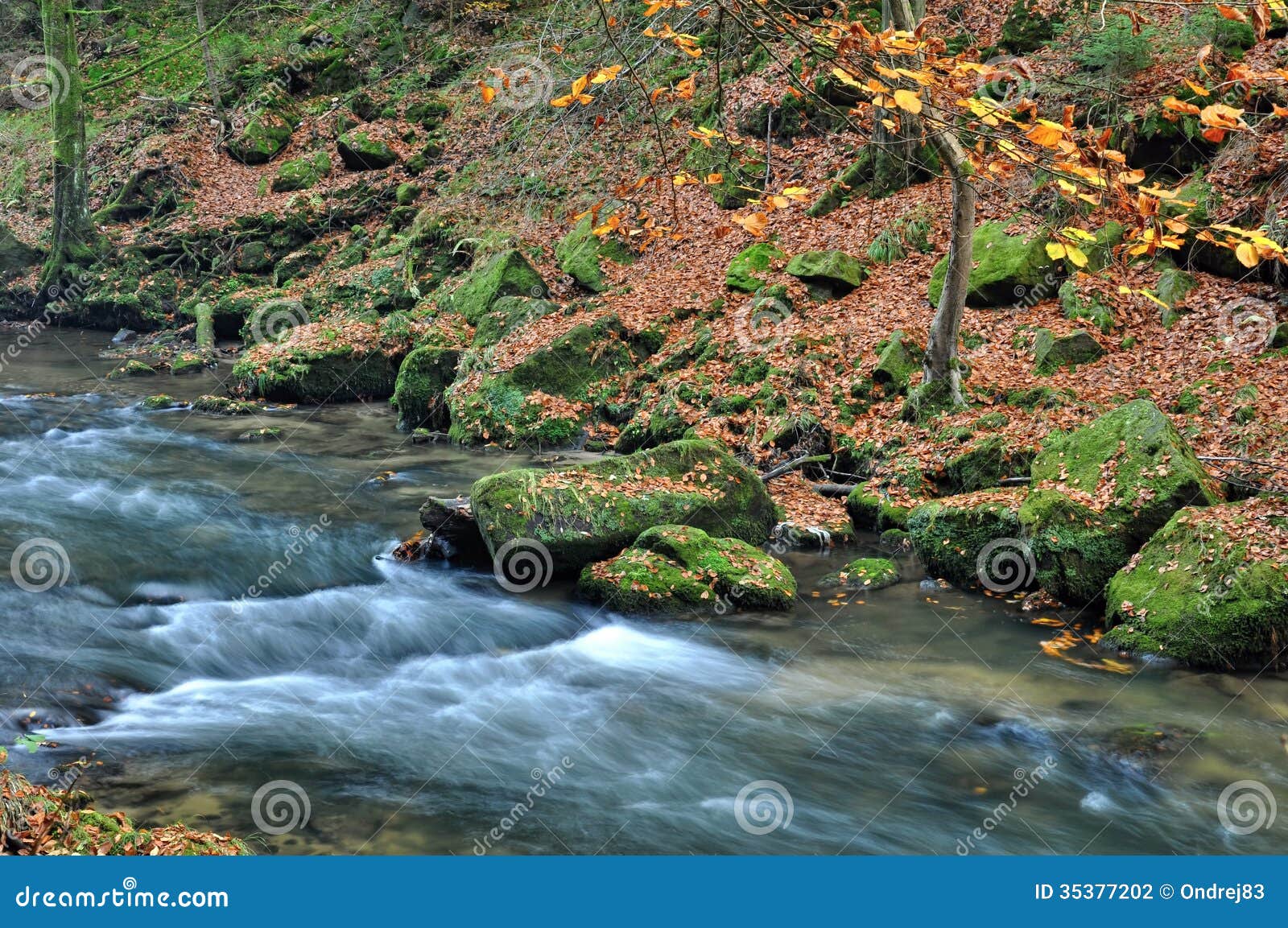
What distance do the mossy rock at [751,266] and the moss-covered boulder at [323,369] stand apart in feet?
18.7

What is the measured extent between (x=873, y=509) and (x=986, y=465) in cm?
119

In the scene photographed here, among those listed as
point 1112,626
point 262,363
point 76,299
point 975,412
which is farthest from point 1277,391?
point 76,299

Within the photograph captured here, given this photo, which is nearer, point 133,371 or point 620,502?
point 620,502

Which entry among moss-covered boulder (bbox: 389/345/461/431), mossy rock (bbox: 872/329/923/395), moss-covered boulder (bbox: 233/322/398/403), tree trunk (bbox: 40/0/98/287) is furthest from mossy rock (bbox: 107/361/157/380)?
mossy rock (bbox: 872/329/923/395)

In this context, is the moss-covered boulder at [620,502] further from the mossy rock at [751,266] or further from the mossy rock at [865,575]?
the mossy rock at [751,266]

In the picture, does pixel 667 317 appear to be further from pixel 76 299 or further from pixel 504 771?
pixel 76 299

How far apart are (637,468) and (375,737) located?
3807 millimetres

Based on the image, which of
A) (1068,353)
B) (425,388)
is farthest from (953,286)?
(425,388)

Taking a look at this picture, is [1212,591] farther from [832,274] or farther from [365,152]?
[365,152]

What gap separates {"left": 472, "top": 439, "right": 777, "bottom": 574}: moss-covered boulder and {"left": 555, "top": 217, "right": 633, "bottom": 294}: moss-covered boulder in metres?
6.78

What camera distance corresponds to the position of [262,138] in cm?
2394

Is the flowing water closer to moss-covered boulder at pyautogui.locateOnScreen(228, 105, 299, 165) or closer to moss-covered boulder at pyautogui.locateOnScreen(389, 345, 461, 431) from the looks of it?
moss-covered boulder at pyautogui.locateOnScreen(389, 345, 461, 431)

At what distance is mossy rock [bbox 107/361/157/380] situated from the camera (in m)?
16.8

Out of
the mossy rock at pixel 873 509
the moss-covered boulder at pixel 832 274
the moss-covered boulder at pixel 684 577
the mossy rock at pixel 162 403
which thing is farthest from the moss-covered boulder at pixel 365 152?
the moss-covered boulder at pixel 684 577
